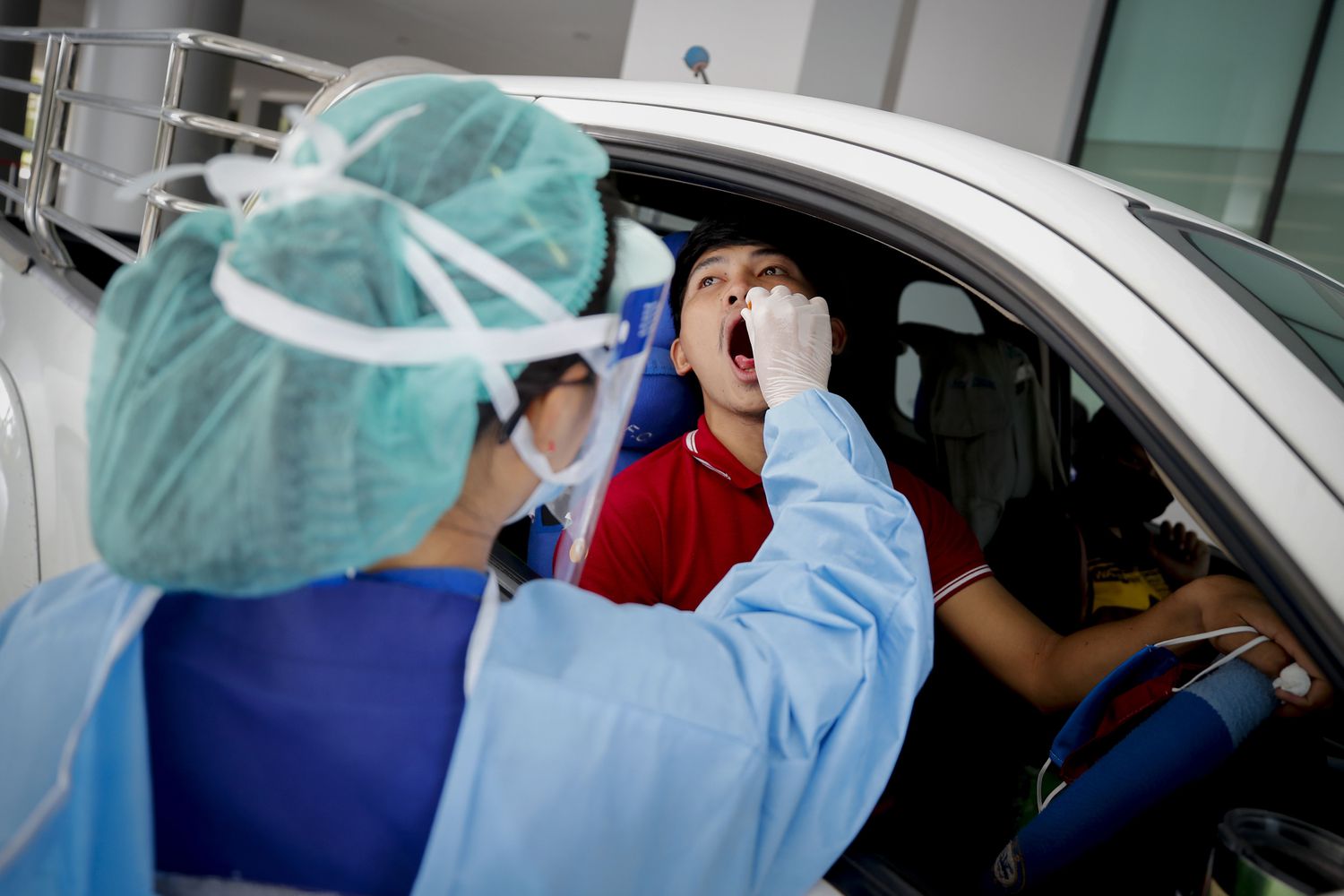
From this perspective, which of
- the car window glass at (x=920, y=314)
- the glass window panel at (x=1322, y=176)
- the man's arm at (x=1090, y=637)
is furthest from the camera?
the glass window panel at (x=1322, y=176)

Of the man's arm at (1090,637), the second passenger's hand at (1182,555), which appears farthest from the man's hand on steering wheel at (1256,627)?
the second passenger's hand at (1182,555)

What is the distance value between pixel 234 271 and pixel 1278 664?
4.11ft

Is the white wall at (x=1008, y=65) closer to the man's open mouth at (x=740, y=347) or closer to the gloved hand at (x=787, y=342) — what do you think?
the man's open mouth at (x=740, y=347)

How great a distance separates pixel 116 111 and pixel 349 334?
5.49 feet

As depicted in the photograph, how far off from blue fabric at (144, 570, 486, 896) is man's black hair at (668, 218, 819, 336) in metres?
1.11

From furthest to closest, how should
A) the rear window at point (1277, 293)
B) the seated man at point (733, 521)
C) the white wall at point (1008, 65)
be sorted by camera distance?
the white wall at point (1008, 65) → the seated man at point (733, 521) → the rear window at point (1277, 293)

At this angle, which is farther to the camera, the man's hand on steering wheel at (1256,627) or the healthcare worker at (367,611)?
the man's hand on steering wheel at (1256,627)

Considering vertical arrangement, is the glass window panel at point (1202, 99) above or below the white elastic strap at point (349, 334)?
above

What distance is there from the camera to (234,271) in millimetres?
688

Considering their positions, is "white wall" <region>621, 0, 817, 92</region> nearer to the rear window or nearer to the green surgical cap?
the rear window

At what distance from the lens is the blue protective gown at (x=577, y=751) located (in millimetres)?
731

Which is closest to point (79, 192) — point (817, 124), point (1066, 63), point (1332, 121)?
point (1066, 63)

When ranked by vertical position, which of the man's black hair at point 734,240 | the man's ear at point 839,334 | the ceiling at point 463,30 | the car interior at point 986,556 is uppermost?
the ceiling at point 463,30

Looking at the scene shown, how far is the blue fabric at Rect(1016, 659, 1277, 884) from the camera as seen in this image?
3.87 ft
